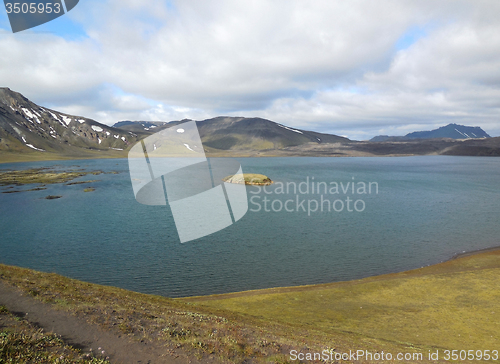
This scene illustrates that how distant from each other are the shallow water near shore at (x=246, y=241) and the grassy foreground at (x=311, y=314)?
3919 millimetres

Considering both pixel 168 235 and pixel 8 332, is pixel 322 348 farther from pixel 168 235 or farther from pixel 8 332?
pixel 168 235

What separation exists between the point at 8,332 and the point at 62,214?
53.5 m

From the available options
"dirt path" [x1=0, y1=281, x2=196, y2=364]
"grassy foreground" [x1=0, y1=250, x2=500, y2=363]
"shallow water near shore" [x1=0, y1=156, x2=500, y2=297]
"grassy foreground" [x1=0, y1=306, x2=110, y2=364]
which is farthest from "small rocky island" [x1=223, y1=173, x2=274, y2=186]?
"grassy foreground" [x1=0, y1=306, x2=110, y2=364]

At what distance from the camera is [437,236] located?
4316 centimetres

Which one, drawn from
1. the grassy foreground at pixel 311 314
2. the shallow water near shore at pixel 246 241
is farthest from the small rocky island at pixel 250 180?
the grassy foreground at pixel 311 314

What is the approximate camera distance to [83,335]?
448 inches

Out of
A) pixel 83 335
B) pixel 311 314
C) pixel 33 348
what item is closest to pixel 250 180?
pixel 311 314

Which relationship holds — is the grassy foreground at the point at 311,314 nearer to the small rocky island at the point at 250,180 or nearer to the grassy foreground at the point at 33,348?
the grassy foreground at the point at 33,348

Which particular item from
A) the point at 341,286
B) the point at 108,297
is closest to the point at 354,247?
the point at 341,286

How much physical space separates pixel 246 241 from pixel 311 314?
19.9 meters

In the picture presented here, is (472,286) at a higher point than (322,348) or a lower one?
lower

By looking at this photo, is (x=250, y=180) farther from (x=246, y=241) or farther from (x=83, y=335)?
(x=83, y=335)

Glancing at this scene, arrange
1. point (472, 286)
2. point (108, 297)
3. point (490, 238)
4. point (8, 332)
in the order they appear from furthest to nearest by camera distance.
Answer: point (490, 238) < point (472, 286) < point (108, 297) < point (8, 332)

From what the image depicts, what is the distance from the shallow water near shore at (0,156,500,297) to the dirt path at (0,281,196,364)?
14.2 metres
